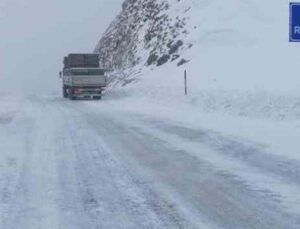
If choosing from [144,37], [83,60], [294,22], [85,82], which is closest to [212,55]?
[85,82]

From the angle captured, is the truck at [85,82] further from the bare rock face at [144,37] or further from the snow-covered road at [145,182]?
the snow-covered road at [145,182]

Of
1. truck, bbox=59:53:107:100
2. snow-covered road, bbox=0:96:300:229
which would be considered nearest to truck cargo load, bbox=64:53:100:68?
truck, bbox=59:53:107:100

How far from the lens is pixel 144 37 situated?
48281 millimetres

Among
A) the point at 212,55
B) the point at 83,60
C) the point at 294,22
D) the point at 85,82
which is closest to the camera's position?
the point at 294,22

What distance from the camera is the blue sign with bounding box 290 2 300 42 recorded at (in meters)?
13.1

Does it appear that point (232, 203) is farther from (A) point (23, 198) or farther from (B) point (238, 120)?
(B) point (238, 120)

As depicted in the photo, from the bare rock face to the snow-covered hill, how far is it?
92mm

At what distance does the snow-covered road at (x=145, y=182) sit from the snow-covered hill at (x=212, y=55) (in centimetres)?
650

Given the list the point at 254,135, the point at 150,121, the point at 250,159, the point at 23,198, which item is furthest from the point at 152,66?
the point at 23,198

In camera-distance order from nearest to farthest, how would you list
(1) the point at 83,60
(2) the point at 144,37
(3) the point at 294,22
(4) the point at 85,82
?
(3) the point at 294,22 → (4) the point at 85,82 → (1) the point at 83,60 → (2) the point at 144,37

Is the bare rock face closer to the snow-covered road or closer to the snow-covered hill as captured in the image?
the snow-covered hill

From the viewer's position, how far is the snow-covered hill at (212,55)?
23.0 metres

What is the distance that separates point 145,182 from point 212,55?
28598 mm

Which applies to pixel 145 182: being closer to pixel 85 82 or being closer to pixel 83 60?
pixel 85 82
